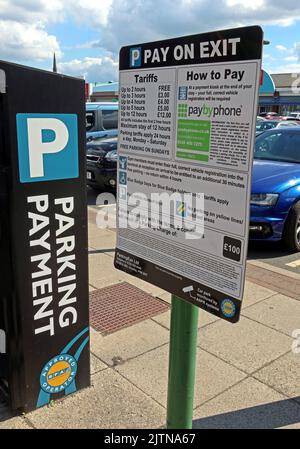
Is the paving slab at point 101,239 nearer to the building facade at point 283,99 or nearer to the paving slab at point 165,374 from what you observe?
the paving slab at point 165,374

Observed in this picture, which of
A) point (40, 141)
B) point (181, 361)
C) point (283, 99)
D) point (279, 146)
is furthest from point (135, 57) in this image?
point (283, 99)

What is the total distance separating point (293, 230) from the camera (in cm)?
579

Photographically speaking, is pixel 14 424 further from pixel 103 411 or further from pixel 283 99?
pixel 283 99

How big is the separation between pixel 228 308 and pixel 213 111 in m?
0.76

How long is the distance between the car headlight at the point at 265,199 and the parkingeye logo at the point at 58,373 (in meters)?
3.62

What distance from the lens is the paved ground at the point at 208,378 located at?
2.62 metres

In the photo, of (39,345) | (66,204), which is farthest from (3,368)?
(66,204)

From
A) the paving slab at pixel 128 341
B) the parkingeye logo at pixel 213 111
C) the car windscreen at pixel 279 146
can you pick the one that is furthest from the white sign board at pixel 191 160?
the car windscreen at pixel 279 146

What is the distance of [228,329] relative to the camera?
12.1 feet

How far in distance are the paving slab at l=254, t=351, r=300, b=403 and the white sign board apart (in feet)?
4.89

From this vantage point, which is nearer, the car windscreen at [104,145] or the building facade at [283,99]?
the car windscreen at [104,145]

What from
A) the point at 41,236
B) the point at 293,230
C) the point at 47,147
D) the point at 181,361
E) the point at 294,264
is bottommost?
the point at 294,264

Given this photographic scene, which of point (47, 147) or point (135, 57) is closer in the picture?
point (135, 57)
